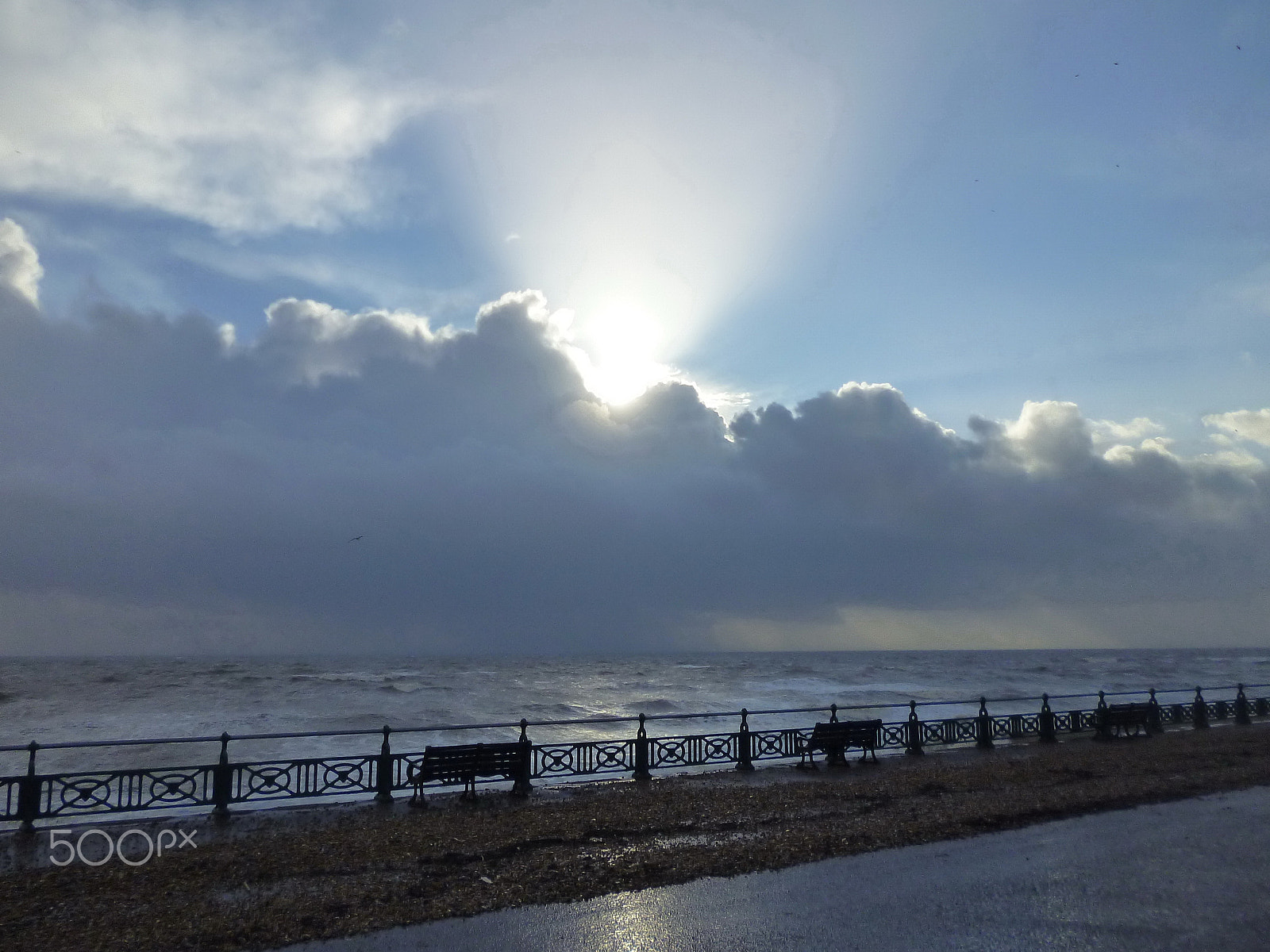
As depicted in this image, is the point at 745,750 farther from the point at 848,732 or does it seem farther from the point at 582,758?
the point at 582,758

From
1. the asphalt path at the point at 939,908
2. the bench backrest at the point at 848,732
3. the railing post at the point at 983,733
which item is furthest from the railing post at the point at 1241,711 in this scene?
the asphalt path at the point at 939,908

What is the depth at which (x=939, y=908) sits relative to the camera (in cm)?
816

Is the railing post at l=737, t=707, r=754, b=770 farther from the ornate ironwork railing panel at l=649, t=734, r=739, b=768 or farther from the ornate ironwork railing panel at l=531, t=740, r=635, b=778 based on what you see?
the ornate ironwork railing panel at l=531, t=740, r=635, b=778

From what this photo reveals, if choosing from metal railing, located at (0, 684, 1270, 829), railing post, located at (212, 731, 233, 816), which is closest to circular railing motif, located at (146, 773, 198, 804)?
metal railing, located at (0, 684, 1270, 829)

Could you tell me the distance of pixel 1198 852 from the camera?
1021 centimetres

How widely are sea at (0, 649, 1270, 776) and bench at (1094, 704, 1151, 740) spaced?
4.16 metres

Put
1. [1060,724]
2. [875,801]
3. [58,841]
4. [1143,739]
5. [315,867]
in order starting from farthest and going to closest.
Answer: [1060,724] < [1143,739] < [875,801] < [58,841] < [315,867]

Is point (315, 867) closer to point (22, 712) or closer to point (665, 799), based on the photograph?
point (665, 799)

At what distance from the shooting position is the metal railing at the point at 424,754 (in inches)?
522

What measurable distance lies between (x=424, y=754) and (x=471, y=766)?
3.03 ft

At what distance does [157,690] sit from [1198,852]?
3224 inches

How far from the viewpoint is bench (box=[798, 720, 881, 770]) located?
60.3 ft

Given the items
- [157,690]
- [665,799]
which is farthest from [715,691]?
[665,799]

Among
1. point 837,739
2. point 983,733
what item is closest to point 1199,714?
point 983,733
